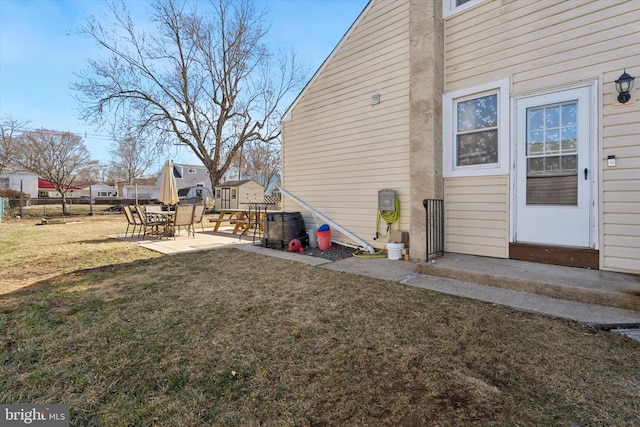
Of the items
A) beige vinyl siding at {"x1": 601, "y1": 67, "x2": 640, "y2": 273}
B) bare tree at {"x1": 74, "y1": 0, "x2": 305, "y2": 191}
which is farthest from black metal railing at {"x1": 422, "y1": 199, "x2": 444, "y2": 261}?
bare tree at {"x1": 74, "y1": 0, "x2": 305, "y2": 191}

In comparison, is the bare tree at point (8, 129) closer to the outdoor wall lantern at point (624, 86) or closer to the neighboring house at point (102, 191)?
the outdoor wall lantern at point (624, 86)

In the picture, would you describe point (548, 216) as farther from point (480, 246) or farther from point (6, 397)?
point (6, 397)

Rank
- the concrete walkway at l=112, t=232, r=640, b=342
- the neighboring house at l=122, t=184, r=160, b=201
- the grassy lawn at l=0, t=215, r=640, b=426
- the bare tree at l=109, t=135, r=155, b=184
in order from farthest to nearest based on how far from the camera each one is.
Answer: the neighboring house at l=122, t=184, r=160, b=201 < the bare tree at l=109, t=135, r=155, b=184 < the concrete walkway at l=112, t=232, r=640, b=342 < the grassy lawn at l=0, t=215, r=640, b=426

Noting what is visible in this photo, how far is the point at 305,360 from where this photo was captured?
2105 mm

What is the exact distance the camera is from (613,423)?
4.84ft

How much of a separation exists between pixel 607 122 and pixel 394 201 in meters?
2.97

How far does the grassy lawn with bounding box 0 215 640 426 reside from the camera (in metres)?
1.59

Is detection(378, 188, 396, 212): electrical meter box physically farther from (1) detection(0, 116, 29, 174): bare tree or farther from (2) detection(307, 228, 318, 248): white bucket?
(1) detection(0, 116, 29, 174): bare tree

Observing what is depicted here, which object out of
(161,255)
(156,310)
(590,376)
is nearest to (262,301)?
(156,310)

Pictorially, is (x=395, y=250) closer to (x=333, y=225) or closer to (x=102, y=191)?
(x=333, y=225)

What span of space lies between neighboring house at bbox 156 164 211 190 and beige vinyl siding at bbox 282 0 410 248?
1374 inches

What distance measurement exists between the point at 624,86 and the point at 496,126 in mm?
1369

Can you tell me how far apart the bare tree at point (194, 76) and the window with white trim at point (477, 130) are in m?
17.7

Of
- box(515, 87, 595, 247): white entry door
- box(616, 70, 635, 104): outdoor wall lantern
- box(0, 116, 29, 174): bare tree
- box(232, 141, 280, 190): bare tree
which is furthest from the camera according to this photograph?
box(232, 141, 280, 190): bare tree
